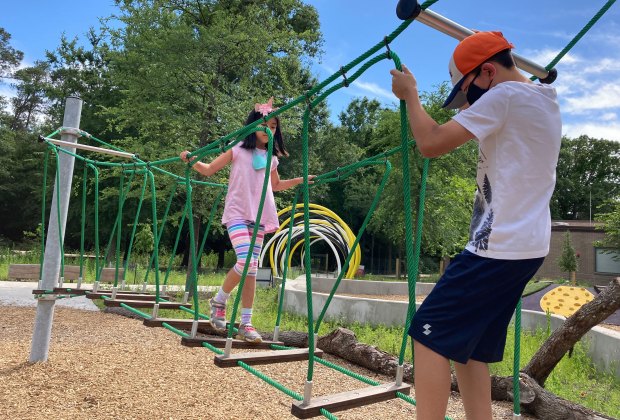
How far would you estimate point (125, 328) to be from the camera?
5.73 metres

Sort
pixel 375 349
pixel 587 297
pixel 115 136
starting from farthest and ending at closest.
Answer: pixel 115 136, pixel 587 297, pixel 375 349

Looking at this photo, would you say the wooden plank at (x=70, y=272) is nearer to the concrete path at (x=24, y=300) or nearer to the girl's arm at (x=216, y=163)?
the concrete path at (x=24, y=300)

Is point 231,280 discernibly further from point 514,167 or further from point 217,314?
point 514,167

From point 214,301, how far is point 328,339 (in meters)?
2.51

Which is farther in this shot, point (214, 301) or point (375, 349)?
point (375, 349)

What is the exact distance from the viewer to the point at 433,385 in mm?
1188

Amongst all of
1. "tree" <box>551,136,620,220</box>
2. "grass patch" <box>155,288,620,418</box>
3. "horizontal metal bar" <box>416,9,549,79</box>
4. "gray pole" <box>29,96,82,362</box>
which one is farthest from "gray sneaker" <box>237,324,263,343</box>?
"tree" <box>551,136,620,220</box>

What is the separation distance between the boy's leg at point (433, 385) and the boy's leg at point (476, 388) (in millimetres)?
229

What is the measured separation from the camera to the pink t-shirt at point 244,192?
2.74 metres

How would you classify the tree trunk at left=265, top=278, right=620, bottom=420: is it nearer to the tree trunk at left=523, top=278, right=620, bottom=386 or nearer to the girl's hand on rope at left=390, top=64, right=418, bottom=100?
the tree trunk at left=523, top=278, right=620, bottom=386

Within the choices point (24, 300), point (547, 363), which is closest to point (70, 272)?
point (24, 300)

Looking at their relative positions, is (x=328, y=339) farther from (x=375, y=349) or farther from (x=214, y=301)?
(x=214, y=301)

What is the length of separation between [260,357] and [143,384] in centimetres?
171

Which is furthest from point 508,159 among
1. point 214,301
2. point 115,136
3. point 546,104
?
point 115,136
